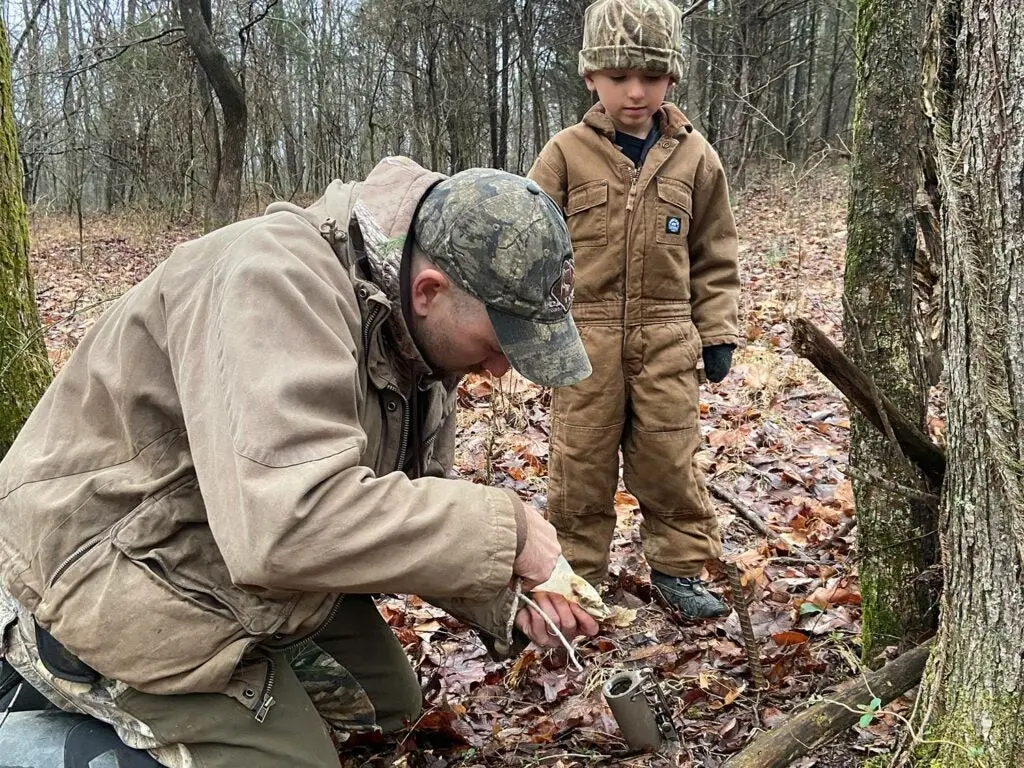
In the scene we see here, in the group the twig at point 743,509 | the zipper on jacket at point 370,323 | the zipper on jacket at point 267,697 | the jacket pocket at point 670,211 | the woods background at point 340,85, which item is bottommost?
the twig at point 743,509

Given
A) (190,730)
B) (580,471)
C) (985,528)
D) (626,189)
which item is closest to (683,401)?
(580,471)

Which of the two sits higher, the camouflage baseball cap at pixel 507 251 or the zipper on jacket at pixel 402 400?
the camouflage baseball cap at pixel 507 251

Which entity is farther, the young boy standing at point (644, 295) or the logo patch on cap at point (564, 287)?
the young boy standing at point (644, 295)

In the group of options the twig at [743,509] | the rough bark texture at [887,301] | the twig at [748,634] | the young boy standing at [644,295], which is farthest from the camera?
the twig at [743,509]

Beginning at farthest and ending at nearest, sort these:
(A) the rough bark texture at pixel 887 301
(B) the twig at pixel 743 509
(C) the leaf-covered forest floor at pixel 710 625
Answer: (B) the twig at pixel 743 509, (C) the leaf-covered forest floor at pixel 710 625, (A) the rough bark texture at pixel 887 301

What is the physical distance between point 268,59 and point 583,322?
19.0 m

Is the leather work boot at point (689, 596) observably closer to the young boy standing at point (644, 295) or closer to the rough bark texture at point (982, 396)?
the young boy standing at point (644, 295)

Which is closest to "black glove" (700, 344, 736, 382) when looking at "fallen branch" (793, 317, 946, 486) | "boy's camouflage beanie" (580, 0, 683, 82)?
"boy's camouflage beanie" (580, 0, 683, 82)

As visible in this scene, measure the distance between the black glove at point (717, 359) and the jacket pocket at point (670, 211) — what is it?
0.47 metres

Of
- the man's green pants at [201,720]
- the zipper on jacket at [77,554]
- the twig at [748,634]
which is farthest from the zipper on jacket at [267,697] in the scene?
the twig at [748,634]

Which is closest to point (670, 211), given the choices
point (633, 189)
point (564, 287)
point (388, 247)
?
point (633, 189)

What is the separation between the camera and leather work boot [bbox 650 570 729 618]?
Result: 11.1 ft

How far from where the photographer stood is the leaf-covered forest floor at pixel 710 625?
8.78ft

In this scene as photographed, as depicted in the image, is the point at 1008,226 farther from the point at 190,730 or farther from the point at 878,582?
the point at 190,730
